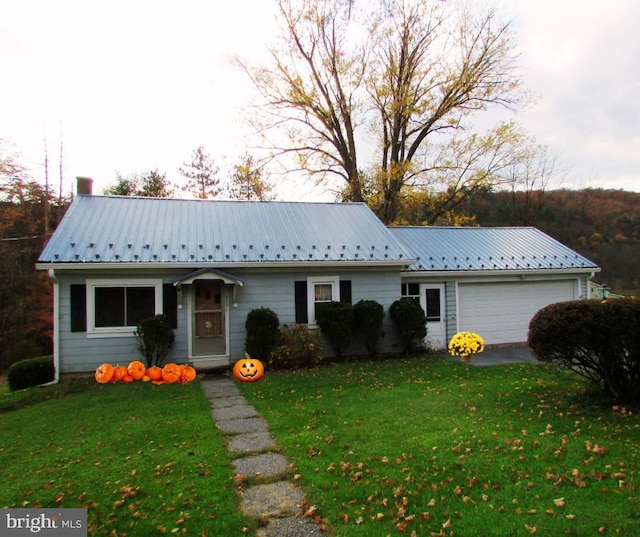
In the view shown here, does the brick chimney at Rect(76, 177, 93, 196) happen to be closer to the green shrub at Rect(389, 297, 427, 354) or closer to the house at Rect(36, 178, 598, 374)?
the house at Rect(36, 178, 598, 374)

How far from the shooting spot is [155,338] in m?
9.90

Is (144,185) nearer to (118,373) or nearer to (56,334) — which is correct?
(56,334)

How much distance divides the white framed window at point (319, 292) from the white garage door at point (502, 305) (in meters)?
4.12

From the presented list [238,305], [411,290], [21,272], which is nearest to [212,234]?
[238,305]

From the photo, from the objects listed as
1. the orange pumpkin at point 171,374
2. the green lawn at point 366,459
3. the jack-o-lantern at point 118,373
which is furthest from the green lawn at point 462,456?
the jack-o-lantern at point 118,373

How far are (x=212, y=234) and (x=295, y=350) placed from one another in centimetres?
387

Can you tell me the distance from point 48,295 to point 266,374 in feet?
48.3

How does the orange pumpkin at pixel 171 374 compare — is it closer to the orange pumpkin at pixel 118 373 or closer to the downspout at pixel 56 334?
the orange pumpkin at pixel 118 373

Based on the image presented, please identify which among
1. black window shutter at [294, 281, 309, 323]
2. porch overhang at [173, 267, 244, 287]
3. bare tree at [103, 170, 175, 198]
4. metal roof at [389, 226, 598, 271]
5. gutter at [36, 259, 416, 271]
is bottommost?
black window shutter at [294, 281, 309, 323]

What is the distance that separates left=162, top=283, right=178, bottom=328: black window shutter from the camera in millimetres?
10484

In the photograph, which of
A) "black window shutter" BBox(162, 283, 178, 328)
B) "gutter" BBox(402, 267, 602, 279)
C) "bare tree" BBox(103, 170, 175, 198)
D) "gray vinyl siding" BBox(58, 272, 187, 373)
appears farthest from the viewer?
"bare tree" BBox(103, 170, 175, 198)

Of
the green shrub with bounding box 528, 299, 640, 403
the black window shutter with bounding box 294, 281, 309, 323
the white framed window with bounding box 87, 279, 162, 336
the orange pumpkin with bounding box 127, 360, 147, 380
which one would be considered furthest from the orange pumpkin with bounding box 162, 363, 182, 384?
the green shrub with bounding box 528, 299, 640, 403

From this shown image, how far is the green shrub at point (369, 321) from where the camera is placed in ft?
37.0

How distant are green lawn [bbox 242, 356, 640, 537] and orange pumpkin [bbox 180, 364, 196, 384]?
1955 mm
